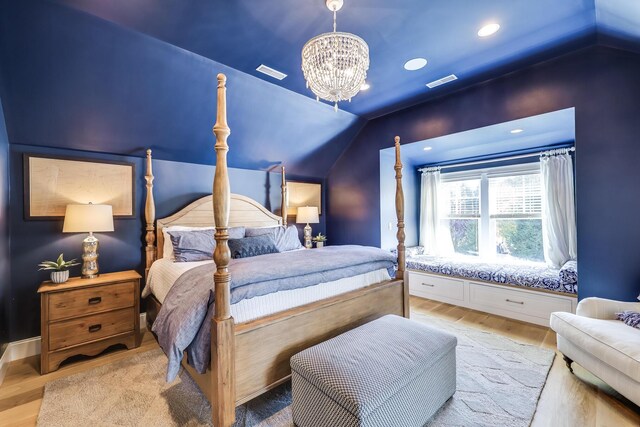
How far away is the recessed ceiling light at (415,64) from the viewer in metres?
2.76

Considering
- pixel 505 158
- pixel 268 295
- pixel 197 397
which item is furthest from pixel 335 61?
pixel 505 158

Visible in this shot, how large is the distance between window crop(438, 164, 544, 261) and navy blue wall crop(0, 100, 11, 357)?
5417mm

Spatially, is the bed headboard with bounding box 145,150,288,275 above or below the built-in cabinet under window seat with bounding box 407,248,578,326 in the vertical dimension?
above

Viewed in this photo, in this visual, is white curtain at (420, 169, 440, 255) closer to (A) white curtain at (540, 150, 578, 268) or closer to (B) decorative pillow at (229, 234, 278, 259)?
(A) white curtain at (540, 150, 578, 268)

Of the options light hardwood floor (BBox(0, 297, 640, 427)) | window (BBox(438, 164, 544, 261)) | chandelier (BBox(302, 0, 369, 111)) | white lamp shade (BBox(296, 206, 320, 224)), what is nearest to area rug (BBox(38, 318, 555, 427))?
light hardwood floor (BBox(0, 297, 640, 427))

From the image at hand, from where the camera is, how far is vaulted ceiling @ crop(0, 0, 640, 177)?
203 centimetres

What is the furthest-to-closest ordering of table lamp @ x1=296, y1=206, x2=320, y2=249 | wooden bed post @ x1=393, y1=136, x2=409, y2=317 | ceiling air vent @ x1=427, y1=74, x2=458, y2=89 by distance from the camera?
table lamp @ x1=296, y1=206, x2=320, y2=249 < ceiling air vent @ x1=427, y1=74, x2=458, y2=89 < wooden bed post @ x1=393, y1=136, x2=409, y2=317

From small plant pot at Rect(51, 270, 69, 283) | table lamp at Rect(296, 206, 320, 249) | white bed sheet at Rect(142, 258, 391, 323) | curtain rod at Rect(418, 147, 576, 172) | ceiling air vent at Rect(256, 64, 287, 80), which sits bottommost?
white bed sheet at Rect(142, 258, 391, 323)

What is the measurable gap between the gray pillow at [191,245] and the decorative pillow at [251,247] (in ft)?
0.92

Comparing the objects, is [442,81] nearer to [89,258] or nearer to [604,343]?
[604,343]

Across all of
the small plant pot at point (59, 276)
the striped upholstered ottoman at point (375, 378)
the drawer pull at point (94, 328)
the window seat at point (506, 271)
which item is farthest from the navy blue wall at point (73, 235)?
the window seat at point (506, 271)

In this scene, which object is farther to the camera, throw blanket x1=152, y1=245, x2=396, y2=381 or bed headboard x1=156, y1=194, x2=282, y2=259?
bed headboard x1=156, y1=194, x2=282, y2=259

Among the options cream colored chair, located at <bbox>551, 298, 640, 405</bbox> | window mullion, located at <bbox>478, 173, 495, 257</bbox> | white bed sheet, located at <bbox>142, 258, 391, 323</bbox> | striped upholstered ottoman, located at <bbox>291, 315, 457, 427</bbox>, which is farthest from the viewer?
window mullion, located at <bbox>478, 173, 495, 257</bbox>

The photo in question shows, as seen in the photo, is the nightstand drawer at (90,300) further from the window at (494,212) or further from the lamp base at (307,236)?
the window at (494,212)
